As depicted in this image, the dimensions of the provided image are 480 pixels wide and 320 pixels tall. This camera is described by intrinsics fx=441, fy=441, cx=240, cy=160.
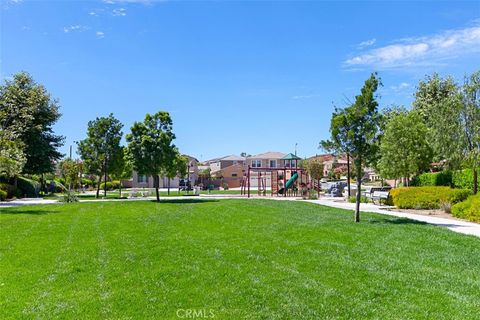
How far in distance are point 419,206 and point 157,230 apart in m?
12.8

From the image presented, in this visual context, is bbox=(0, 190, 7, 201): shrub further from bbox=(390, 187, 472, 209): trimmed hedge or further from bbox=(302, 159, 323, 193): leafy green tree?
bbox=(302, 159, 323, 193): leafy green tree

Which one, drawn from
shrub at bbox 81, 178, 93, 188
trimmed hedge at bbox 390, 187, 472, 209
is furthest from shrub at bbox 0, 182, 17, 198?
shrub at bbox 81, 178, 93, 188

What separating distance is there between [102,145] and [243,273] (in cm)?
3079

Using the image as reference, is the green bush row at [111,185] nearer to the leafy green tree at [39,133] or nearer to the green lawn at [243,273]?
the leafy green tree at [39,133]

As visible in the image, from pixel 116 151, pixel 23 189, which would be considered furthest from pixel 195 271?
pixel 23 189

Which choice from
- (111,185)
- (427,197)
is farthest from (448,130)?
(111,185)

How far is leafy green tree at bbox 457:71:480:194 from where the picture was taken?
808 inches

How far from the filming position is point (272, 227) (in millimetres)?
12617

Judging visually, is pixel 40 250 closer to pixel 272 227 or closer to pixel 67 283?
pixel 67 283

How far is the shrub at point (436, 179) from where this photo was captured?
2439 centimetres

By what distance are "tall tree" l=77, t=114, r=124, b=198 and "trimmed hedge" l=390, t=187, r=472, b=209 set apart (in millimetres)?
23178

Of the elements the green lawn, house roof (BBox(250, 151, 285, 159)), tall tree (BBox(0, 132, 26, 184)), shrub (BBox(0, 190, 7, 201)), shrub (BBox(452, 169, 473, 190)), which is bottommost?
the green lawn

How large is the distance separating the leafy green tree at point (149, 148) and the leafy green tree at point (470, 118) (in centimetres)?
1586

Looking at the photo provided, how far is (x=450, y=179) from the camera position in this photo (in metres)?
24.2
